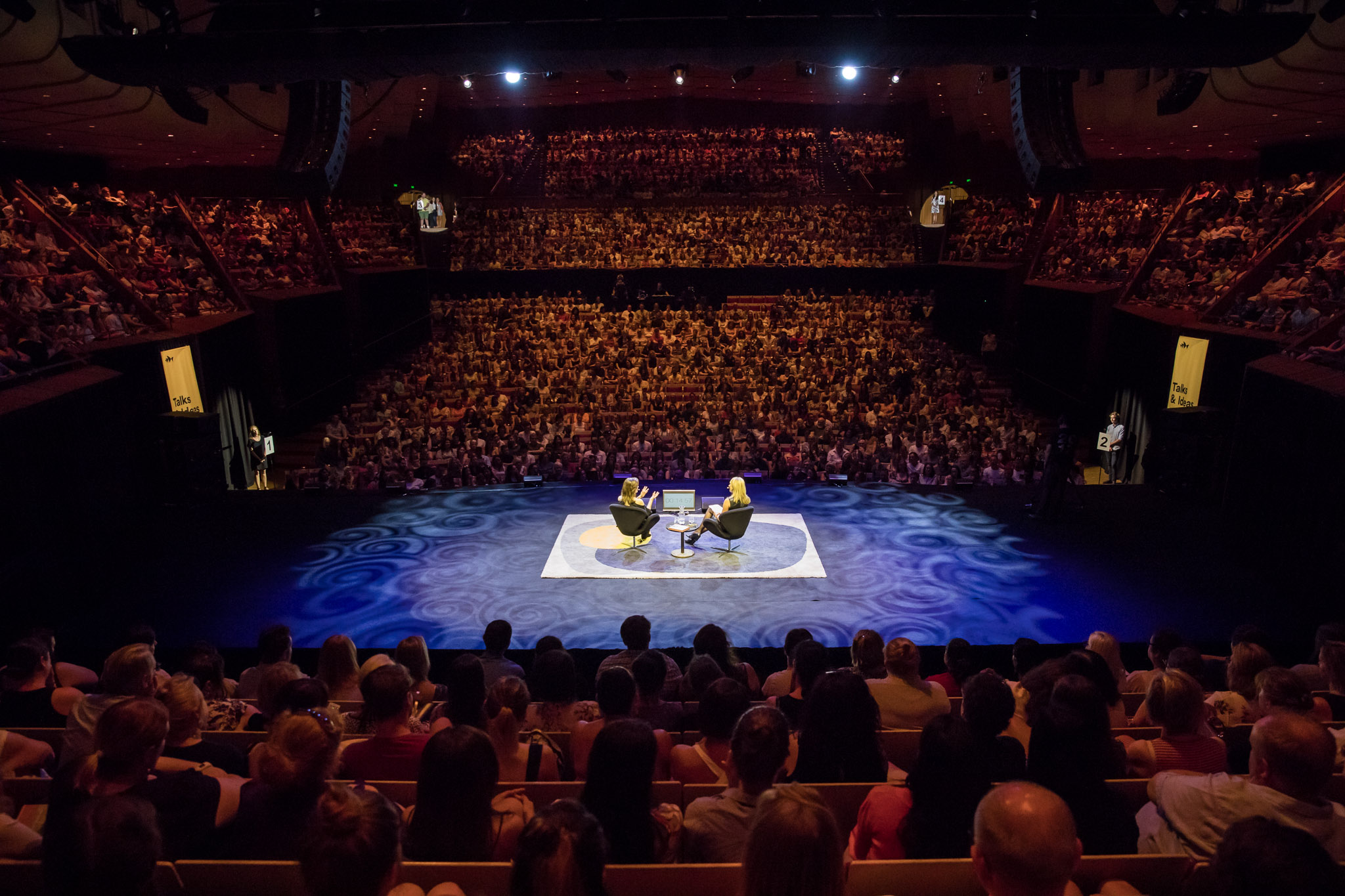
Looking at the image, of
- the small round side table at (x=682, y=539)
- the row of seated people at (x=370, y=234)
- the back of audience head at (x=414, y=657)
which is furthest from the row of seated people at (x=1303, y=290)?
the row of seated people at (x=370, y=234)

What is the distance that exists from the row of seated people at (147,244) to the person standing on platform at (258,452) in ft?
6.47

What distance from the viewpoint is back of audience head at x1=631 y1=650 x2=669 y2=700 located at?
3650mm

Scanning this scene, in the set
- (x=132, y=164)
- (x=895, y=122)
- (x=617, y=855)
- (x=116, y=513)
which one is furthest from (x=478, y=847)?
(x=895, y=122)

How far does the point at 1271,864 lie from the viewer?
1.53 meters

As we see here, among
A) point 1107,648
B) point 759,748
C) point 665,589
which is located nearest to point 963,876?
point 759,748

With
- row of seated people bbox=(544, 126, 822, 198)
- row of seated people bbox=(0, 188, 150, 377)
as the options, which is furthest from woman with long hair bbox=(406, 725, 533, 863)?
row of seated people bbox=(544, 126, 822, 198)

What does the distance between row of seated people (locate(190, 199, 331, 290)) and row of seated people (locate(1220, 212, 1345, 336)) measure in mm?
14653

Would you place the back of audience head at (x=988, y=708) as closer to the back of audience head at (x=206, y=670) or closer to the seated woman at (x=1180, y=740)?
the seated woman at (x=1180, y=740)

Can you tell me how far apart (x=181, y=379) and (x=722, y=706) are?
1055 centimetres

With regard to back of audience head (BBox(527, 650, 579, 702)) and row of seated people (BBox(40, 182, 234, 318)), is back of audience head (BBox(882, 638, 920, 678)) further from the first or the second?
row of seated people (BBox(40, 182, 234, 318))

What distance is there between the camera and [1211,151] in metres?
13.6

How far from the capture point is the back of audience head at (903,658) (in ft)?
12.1

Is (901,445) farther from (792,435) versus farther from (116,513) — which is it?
(116,513)

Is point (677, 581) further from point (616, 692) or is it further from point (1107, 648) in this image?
point (616, 692)
